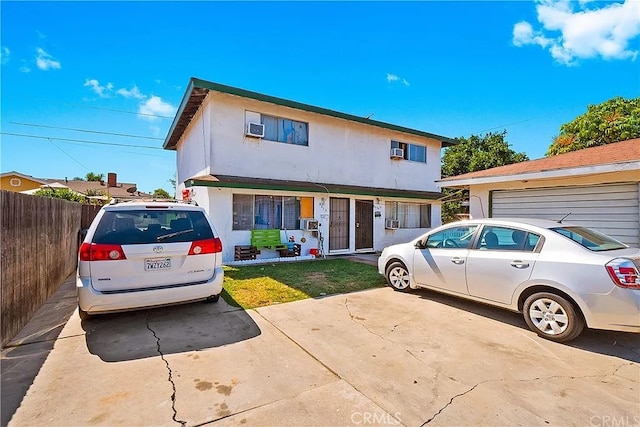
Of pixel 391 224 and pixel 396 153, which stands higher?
pixel 396 153

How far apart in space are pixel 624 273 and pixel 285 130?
9.99 meters

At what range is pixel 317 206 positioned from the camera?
11570mm

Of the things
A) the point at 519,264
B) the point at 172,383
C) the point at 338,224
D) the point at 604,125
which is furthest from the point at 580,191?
the point at 604,125

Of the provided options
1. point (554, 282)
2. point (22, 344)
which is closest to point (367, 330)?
point (554, 282)

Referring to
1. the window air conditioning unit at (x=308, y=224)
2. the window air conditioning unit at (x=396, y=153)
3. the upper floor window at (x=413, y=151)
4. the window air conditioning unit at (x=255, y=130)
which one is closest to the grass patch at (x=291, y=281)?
the window air conditioning unit at (x=308, y=224)

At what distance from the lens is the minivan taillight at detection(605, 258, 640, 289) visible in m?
3.49

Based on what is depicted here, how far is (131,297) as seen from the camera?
13.0 ft

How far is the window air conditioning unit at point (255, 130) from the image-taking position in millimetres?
10195

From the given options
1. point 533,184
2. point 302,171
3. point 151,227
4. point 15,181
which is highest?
point 15,181

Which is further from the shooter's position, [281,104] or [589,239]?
[281,104]

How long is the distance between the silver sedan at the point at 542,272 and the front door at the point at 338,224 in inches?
254

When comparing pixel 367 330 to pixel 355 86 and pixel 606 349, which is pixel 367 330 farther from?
pixel 355 86

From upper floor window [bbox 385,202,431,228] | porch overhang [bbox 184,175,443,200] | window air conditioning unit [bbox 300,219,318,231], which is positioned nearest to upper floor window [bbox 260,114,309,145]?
porch overhang [bbox 184,175,443,200]

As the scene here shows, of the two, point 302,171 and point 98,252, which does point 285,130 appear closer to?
point 302,171
